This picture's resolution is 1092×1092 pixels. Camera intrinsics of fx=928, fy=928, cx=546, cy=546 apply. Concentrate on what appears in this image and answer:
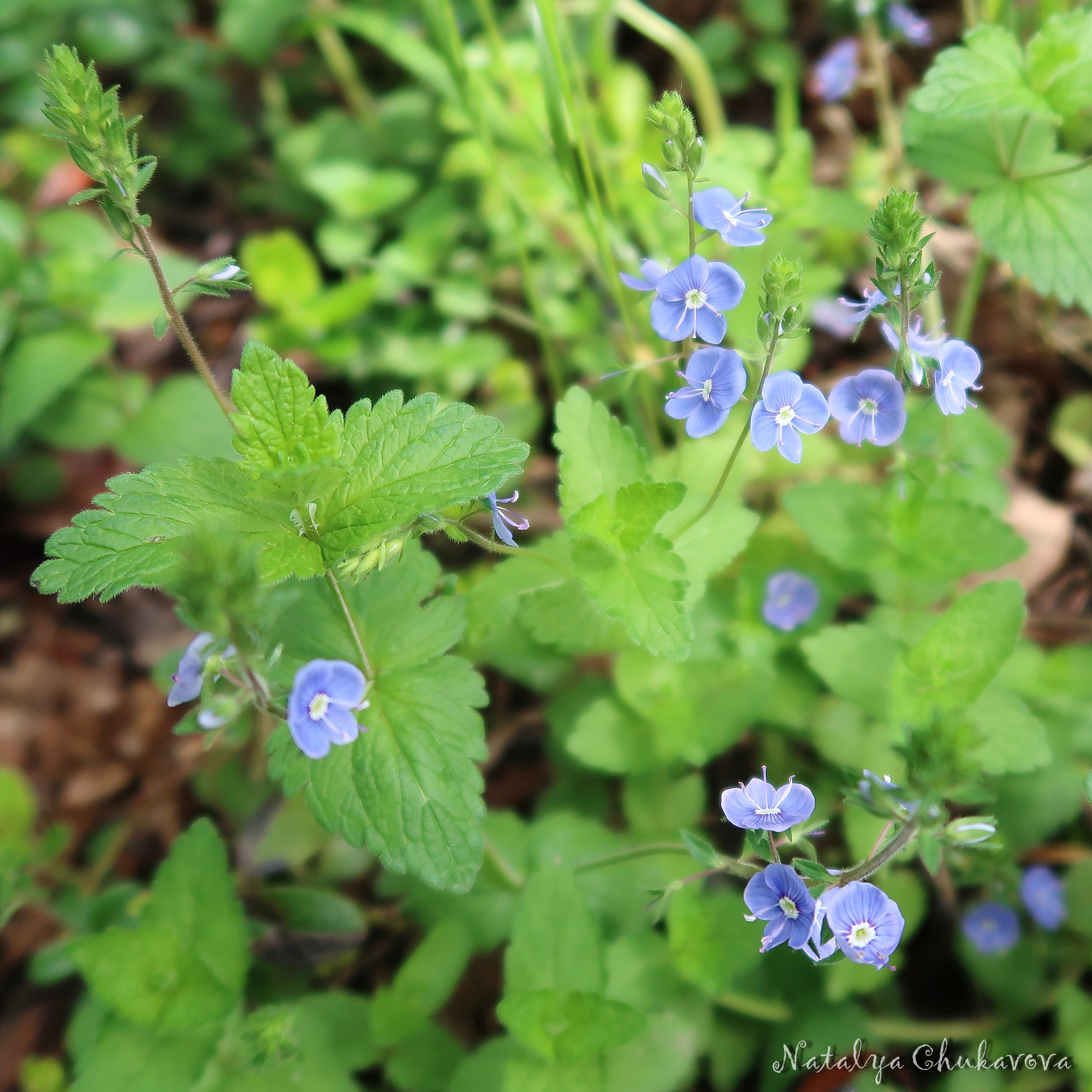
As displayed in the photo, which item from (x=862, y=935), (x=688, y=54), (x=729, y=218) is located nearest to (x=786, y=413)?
(x=729, y=218)

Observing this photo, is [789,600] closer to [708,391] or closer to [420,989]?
[708,391]

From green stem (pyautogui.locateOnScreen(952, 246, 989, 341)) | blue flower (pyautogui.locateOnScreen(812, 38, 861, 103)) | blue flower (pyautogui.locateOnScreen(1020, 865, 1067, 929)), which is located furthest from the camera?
blue flower (pyautogui.locateOnScreen(812, 38, 861, 103))

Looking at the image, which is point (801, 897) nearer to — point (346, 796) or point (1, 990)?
point (346, 796)

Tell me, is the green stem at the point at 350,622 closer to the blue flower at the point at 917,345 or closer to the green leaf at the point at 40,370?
the blue flower at the point at 917,345

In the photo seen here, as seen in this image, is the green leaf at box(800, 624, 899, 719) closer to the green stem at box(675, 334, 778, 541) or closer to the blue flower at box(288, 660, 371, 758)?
the green stem at box(675, 334, 778, 541)

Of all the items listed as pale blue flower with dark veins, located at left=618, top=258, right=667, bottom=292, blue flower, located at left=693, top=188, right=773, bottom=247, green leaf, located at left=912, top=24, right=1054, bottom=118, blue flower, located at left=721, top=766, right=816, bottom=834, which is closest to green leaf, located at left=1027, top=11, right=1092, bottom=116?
green leaf, located at left=912, top=24, right=1054, bottom=118

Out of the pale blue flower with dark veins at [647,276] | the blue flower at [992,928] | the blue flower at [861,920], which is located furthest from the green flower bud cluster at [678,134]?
the blue flower at [992,928]

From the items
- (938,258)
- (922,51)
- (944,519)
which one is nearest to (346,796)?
(944,519)
